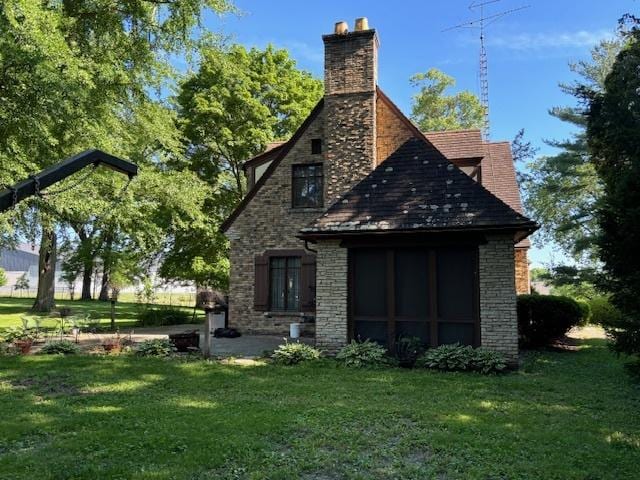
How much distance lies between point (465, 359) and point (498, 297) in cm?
141

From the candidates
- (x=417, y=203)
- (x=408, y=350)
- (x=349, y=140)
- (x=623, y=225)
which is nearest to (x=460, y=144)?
(x=349, y=140)

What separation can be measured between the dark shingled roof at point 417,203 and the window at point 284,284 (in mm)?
3956

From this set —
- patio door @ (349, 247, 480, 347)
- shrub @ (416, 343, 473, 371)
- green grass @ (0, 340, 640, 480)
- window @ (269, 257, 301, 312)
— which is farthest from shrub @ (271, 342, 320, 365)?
window @ (269, 257, 301, 312)

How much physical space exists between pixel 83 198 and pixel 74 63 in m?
4.24

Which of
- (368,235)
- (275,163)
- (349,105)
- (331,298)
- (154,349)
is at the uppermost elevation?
(349,105)

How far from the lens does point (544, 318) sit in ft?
42.9

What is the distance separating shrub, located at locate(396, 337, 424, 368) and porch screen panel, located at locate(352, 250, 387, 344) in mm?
609

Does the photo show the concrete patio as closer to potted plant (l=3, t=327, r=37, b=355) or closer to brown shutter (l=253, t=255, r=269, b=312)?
potted plant (l=3, t=327, r=37, b=355)

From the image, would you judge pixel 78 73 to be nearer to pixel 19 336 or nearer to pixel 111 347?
pixel 111 347

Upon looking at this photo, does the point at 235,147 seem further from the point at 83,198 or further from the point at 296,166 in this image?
the point at 83,198

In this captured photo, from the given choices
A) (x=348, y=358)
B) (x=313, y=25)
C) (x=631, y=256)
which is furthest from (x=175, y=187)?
(x=631, y=256)

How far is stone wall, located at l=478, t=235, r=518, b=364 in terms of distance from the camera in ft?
31.6

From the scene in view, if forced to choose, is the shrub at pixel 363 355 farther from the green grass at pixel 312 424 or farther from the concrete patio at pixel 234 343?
the concrete patio at pixel 234 343

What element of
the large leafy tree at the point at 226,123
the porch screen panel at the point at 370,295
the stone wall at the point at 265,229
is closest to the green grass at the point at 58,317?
the large leafy tree at the point at 226,123
